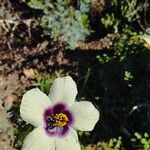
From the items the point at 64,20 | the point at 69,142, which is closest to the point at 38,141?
the point at 69,142

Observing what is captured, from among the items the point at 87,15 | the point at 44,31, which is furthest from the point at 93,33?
the point at 44,31

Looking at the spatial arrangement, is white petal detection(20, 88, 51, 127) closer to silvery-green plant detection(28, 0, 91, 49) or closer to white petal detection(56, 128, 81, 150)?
white petal detection(56, 128, 81, 150)

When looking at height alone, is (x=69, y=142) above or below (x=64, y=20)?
below

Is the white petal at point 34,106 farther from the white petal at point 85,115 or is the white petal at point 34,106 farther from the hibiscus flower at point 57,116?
the white petal at point 85,115

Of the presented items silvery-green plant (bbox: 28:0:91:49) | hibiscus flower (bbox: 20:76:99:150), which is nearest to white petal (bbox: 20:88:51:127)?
hibiscus flower (bbox: 20:76:99:150)

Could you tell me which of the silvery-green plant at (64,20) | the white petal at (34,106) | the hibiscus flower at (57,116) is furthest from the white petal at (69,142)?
the silvery-green plant at (64,20)

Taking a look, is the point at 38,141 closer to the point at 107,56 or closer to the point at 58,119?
the point at 58,119
